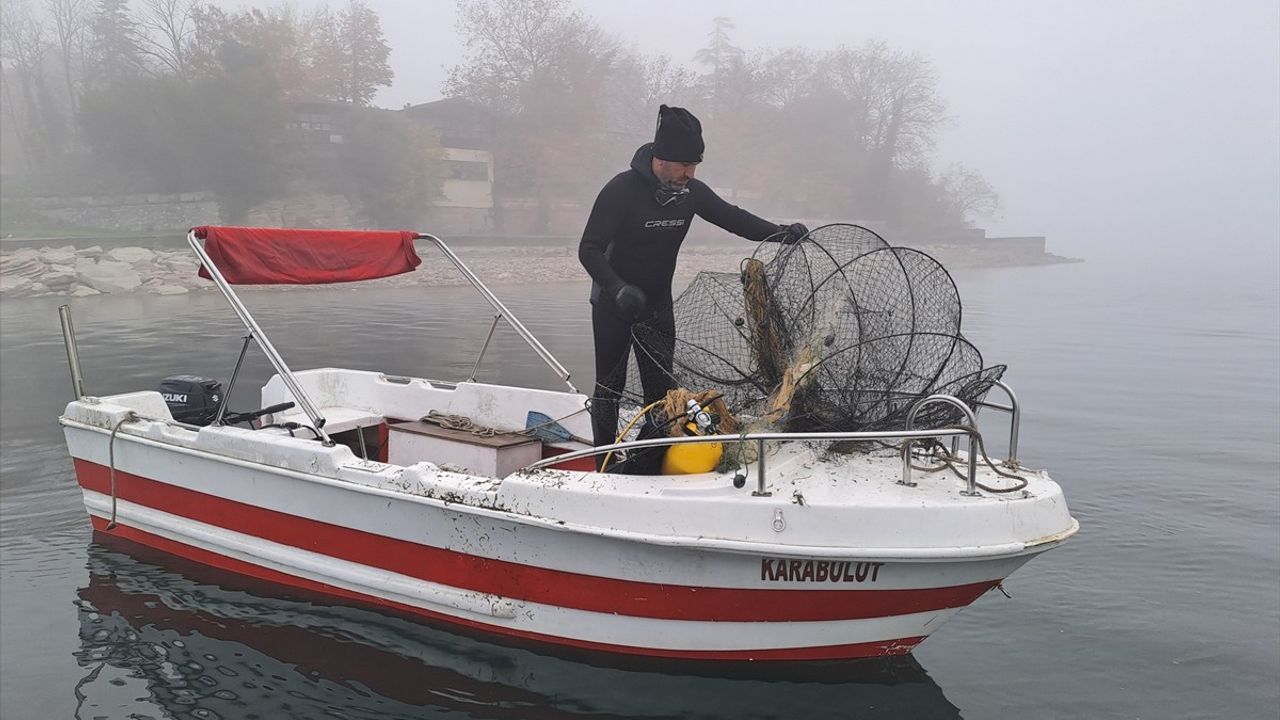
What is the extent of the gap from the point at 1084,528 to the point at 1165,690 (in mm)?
2647

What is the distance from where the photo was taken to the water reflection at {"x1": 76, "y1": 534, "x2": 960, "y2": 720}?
4336 millimetres

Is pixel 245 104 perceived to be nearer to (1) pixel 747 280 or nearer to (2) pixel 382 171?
(2) pixel 382 171

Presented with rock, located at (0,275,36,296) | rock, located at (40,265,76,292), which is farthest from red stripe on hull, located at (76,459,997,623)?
rock, located at (40,265,76,292)

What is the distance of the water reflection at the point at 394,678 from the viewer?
434 centimetres

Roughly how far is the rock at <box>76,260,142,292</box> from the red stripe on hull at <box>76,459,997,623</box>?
27907 millimetres

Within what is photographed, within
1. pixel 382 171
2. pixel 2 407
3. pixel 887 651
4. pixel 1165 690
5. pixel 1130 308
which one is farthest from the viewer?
pixel 382 171

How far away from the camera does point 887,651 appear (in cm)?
441

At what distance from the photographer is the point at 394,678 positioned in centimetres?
460

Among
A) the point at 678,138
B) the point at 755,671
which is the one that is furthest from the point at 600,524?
the point at 678,138

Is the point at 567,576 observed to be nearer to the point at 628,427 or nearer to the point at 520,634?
the point at 520,634

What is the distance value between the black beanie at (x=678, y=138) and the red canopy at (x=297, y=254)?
2.09 m

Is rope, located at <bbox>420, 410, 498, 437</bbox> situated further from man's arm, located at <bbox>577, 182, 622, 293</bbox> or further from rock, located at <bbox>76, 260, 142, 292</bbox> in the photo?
rock, located at <bbox>76, 260, 142, 292</bbox>

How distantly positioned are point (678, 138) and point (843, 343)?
1459mm

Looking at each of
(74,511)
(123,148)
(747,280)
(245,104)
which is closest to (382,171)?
(245,104)
